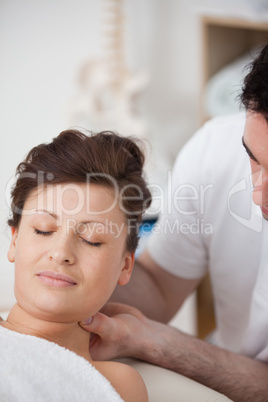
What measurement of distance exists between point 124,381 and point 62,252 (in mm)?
233

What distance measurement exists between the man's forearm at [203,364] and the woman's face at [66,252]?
0.24m

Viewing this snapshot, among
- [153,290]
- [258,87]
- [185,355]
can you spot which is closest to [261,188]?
[258,87]

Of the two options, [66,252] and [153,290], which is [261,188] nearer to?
[66,252]

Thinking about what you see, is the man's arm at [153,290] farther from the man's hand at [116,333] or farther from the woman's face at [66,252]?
the woman's face at [66,252]

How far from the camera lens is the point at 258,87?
2.69ft

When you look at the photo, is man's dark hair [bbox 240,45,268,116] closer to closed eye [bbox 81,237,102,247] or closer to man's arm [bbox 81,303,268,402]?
closed eye [bbox 81,237,102,247]

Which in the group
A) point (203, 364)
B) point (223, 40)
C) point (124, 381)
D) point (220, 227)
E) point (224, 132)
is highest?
point (223, 40)

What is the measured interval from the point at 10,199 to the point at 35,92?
180 centimetres

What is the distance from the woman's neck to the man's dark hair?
49cm

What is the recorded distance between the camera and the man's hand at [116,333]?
2.97ft

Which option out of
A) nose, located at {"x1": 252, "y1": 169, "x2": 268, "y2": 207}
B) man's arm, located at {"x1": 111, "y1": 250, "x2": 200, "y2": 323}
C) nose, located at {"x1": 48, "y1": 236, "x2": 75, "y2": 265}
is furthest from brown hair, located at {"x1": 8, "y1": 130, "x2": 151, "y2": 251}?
man's arm, located at {"x1": 111, "y1": 250, "x2": 200, "y2": 323}

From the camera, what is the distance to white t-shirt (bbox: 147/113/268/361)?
1247 millimetres

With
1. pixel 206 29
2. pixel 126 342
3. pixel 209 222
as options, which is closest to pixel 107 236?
pixel 126 342

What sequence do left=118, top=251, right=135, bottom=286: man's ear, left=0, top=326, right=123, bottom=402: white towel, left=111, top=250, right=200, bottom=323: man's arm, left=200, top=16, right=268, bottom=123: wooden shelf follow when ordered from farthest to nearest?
left=200, top=16, right=268, bottom=123: wooden shelf → left=111, top=250, right=200, bottom=323: man's arm → left=118, top=251, right=135, bottom=286: man's ear → left=0, top=326, right=123, bottom=402: white towel
